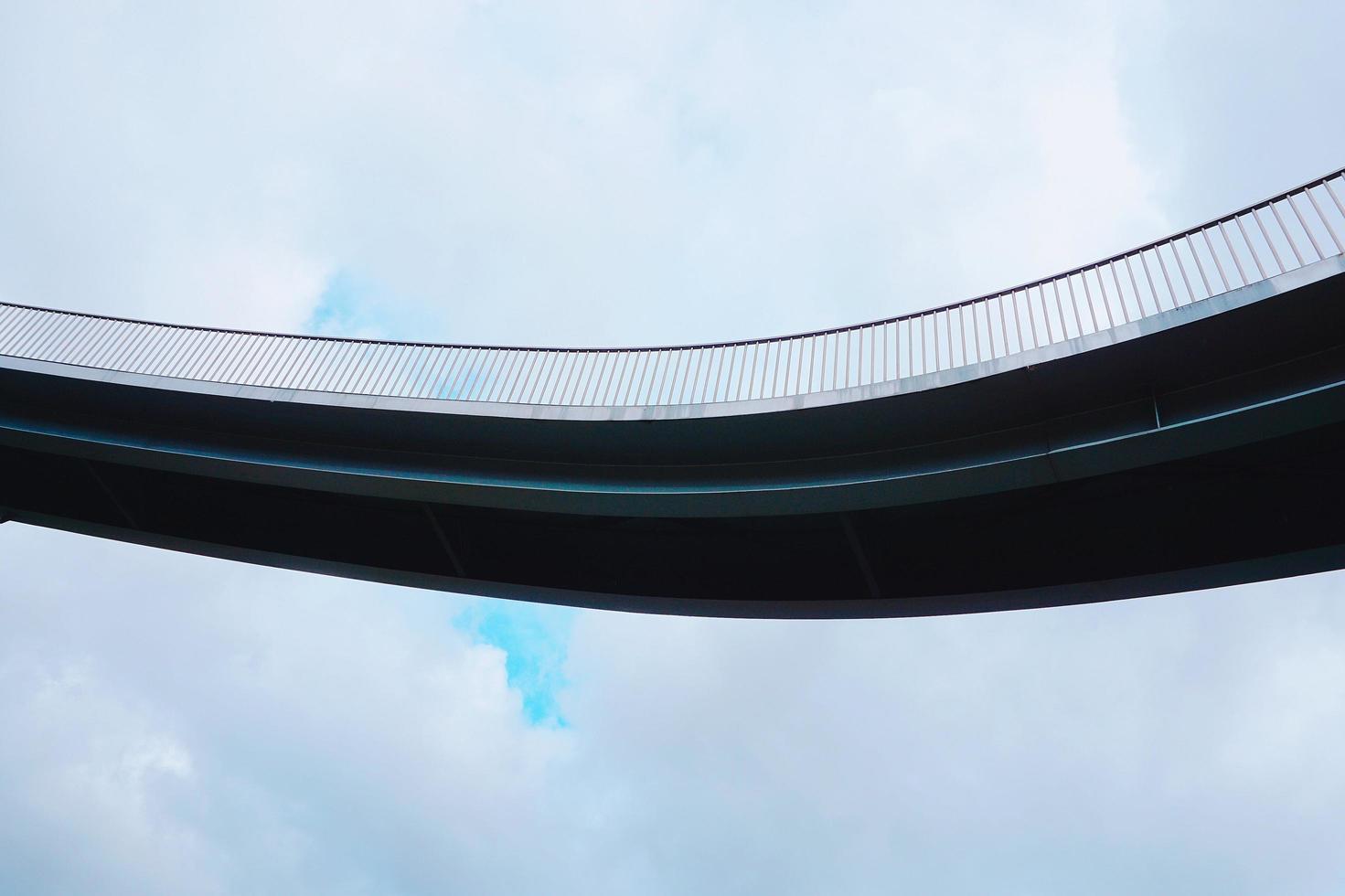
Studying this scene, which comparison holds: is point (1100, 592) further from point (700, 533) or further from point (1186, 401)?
point (700, 533)

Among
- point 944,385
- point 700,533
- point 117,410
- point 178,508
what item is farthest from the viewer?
point 178,508

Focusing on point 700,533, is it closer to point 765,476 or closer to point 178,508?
point 765,476

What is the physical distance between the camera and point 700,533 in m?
16.4

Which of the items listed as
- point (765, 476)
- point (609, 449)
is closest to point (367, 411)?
point (609, 449)

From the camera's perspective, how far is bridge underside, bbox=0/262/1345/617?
39.4ft

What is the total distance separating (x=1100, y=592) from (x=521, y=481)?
363 inches

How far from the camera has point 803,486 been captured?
13852 millimetres

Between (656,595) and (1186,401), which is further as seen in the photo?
(656,595)

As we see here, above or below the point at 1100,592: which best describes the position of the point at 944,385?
above

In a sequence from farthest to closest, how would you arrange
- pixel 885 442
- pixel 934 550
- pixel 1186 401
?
pixel 934 550
pixel 885 442
pixel 1186 401

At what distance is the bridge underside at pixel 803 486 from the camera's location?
12023mm

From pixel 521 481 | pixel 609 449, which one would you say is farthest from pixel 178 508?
pixel 609 449

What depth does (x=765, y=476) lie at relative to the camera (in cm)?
1489

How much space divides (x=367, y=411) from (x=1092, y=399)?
A: 11300mm
